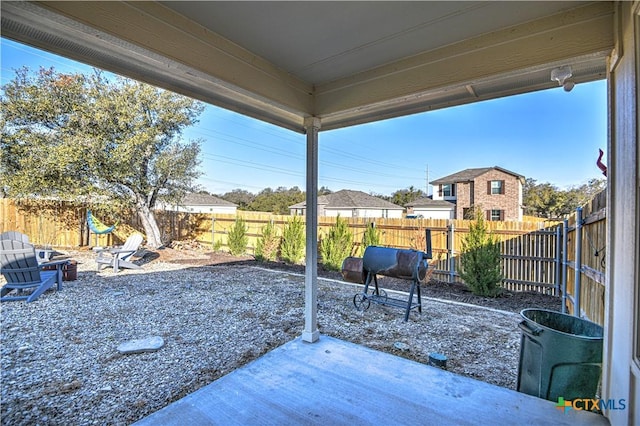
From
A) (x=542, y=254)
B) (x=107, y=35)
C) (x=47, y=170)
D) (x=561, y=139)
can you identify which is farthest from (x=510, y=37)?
(x=561, y=139)

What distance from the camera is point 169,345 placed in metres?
2.98

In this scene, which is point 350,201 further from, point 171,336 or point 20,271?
point 171,336

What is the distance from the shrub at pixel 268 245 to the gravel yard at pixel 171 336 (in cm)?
264

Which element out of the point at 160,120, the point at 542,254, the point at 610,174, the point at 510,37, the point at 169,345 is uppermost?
the point at 160,120

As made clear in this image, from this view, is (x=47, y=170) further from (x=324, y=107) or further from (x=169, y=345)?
(x=324, y=107)

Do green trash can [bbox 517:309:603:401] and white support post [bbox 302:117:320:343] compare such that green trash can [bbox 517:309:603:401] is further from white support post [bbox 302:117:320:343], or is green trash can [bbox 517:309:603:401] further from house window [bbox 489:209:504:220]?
house window [bbox 489:209:504:220]

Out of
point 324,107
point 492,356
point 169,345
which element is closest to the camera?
point 324,107

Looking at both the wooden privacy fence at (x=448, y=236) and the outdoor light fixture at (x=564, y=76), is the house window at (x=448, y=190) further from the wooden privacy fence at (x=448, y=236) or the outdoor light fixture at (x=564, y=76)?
the outdoor light fixture at (x=564, y=76)

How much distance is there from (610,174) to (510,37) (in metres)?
0.94

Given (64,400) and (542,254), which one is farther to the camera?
(542,254)

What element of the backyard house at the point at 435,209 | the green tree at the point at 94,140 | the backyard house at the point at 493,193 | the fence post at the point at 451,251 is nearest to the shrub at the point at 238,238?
the green tree at the point at 94,140

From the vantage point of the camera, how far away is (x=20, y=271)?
4191 millimetres

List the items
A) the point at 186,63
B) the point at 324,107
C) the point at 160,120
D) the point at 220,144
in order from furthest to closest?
1. the point at 220,144
2. the point at 160,120
3. the point at 324,107
4. the point at 186,63

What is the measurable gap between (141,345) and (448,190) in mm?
19470
